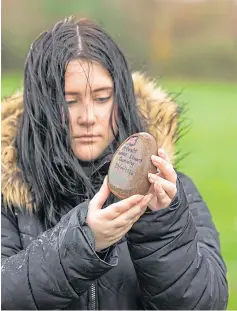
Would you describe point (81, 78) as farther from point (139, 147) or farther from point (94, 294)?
point (94, 294)

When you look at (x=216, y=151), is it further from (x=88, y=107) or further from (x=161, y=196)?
(x=161, y=196)

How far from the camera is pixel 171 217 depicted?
1290 mm

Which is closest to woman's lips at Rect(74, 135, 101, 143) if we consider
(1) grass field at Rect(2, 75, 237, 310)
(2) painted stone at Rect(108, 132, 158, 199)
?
(2) painted stone at Rect(108, 132, 158, 199)

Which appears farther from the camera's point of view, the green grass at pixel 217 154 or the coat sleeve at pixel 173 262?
the green grass at pixel 217 154

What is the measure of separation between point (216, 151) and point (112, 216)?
5320 millimetres

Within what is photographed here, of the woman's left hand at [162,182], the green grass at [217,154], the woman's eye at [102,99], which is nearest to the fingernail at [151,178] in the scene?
the woman's left hand at [162,182]

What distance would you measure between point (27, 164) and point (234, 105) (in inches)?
282

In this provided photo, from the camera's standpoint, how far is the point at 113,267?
4.30ft

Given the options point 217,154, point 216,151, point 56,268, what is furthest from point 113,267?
point 216,151

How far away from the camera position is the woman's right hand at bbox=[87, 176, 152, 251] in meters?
1.20

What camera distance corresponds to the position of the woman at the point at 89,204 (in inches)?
49.5

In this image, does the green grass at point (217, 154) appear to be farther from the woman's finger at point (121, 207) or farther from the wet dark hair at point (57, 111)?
the woman's finger at point (121, 207)

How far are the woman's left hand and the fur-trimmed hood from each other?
32 cm

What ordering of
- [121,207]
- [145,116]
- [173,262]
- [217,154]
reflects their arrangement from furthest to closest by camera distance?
1. [217,154]
2. [145,116]
3. [173,262]
4. [121,207]
